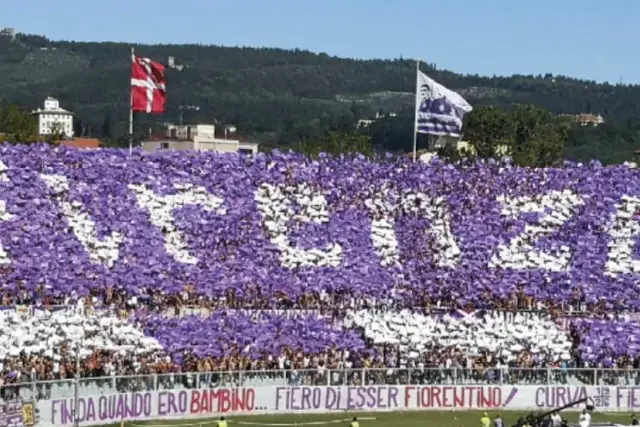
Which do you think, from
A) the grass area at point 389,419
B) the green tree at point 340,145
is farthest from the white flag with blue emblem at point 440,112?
the green tree at point 340,145

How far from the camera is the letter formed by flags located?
67.6 meters

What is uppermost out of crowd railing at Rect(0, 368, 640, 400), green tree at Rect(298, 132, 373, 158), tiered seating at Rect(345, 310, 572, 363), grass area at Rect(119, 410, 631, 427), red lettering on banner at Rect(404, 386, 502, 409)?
green tree at Rect(298, 132, 373, 158)

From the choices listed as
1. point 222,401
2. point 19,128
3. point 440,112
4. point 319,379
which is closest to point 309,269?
point 319,379

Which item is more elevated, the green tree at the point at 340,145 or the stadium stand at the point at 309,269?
the green tree at the point at 340,145

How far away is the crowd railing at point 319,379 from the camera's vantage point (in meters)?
46.3

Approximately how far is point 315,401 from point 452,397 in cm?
548

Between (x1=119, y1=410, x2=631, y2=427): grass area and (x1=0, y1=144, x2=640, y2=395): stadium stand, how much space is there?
140 cm

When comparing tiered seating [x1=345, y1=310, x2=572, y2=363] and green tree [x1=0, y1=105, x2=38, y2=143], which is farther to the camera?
green tree [x1=0, y1=105, x2=38, y2=143]

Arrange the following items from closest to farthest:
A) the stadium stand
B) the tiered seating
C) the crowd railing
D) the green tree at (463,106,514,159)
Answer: the crowd railing
the stadium stand
the tiered seating
the green tree at (463,106,514,159)

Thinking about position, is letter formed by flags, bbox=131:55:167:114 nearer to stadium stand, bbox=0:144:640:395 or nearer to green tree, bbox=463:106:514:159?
stadium stand, bbox=0:144:640:395

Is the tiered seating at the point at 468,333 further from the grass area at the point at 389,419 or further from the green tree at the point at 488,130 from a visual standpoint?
the green tree at the point at 488,130

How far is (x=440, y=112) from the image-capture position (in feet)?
244

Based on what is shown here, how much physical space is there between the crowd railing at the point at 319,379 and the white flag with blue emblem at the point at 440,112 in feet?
71.6

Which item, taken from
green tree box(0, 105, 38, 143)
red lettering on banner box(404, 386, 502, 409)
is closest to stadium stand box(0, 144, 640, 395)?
red lettering on banner box(404, 386, 502, 409)
